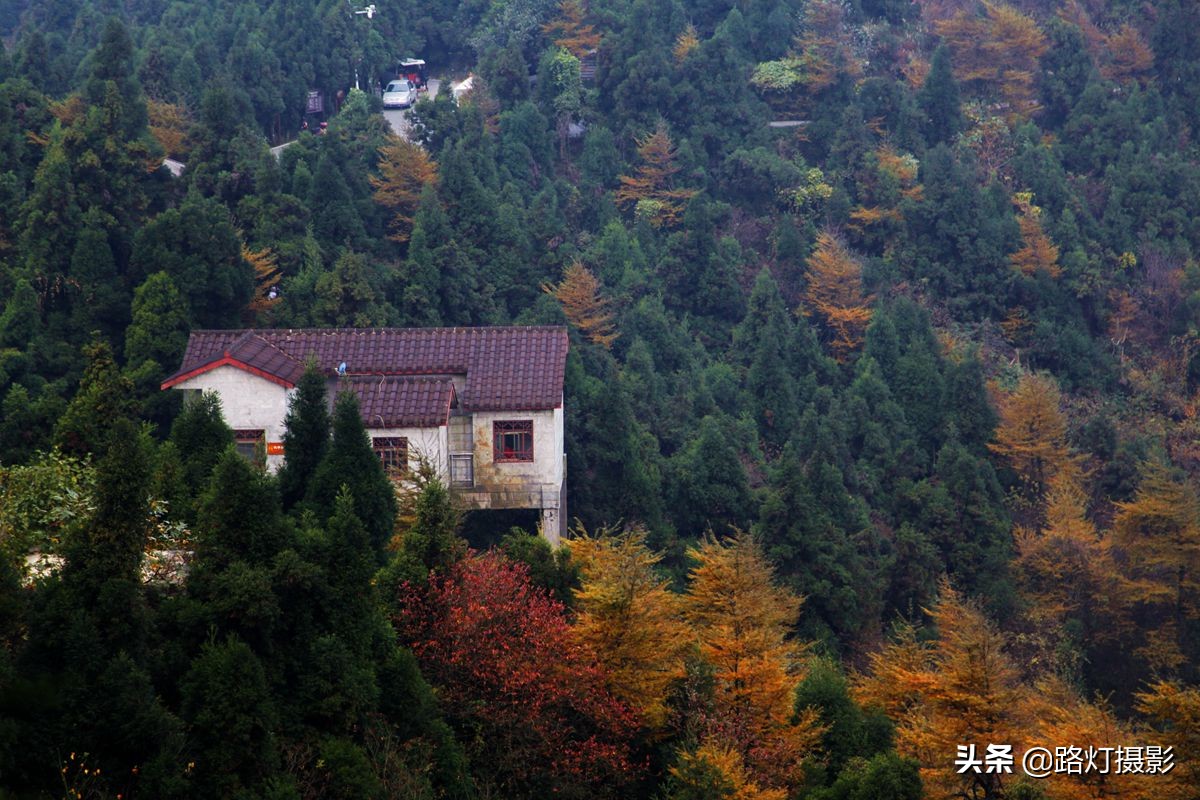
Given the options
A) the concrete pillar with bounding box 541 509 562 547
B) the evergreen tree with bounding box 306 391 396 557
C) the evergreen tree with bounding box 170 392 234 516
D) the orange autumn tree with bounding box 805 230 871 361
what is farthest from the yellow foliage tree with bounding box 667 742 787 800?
the orange autumn tree with bounding box 805 230 871 361

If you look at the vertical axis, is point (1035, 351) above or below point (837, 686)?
above

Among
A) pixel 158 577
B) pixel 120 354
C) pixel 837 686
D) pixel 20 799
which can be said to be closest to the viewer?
pixel 20 799

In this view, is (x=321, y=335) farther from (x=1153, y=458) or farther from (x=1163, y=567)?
(x=1153, y=458)

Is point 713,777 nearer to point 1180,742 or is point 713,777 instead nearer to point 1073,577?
point 1180,742

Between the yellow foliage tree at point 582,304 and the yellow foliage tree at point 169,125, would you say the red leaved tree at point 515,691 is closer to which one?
the yellow foliage tree at point 582,304

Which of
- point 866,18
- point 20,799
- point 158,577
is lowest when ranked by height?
point 20,799

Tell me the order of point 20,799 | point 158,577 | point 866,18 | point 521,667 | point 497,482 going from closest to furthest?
point 20,799, point 158,577, point 521,667, point 497,482, point 866,18

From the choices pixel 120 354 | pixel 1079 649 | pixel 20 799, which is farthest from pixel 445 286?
pixel 20 799

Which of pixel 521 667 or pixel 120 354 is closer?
pixel 521 667
